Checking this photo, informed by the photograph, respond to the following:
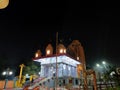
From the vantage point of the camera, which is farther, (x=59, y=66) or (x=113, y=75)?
(x=59, y=66)

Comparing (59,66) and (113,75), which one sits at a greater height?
(59,66)

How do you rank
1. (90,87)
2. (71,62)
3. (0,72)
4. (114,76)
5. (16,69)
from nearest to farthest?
1. (114,76)
2. (90,87)
3. (71,62)
4. (0,72)
5. (16,69)

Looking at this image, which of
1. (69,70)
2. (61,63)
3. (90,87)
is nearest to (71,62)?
(69,70)

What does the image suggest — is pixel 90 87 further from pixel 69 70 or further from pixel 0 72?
pixel 0 72

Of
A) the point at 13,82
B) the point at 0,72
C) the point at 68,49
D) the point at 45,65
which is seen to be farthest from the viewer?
the point at 0,72

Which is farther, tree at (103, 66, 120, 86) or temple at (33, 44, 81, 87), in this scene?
temple at (33, 44, 81, 87)

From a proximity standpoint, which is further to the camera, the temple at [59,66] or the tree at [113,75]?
the temple at [59,66]

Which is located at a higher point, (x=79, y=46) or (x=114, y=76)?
(x=79, y=46)

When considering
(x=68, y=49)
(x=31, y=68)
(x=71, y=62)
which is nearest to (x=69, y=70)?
(x=71, y=62)

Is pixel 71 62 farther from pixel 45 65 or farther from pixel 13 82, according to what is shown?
pixel 13 82

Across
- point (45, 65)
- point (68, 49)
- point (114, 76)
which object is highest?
point (68, 49)

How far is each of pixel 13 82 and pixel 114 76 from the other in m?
17.3

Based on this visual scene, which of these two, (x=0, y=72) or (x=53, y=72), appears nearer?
(x=53, y=72)

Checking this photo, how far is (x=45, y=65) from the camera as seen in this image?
92.8 ft
